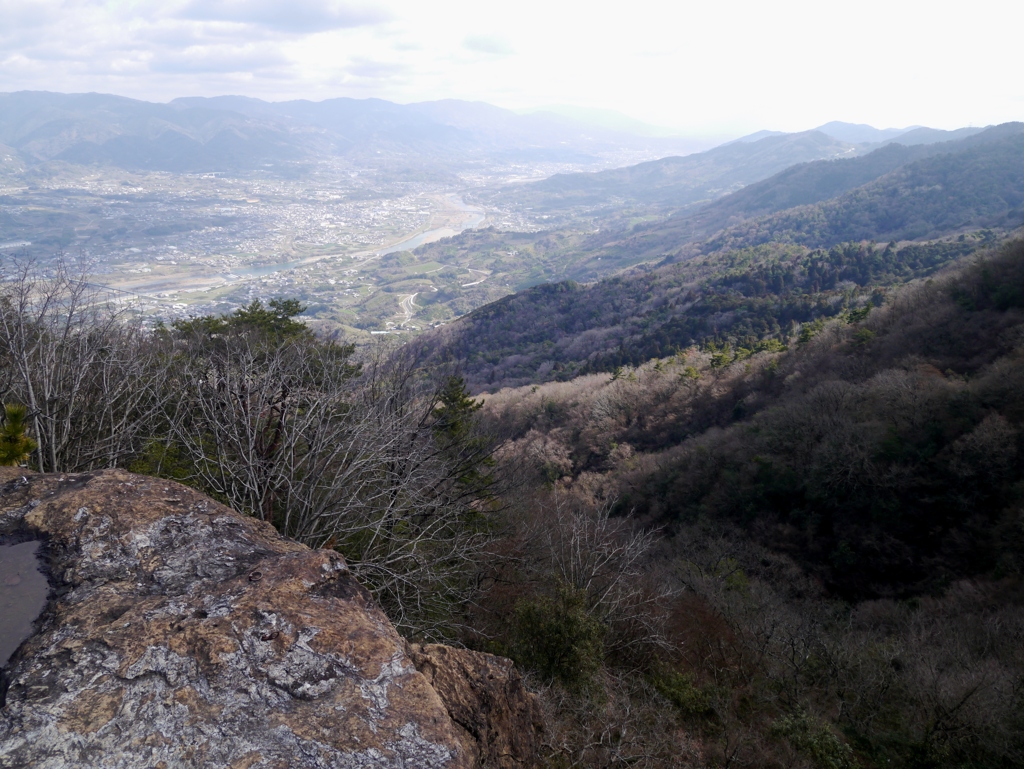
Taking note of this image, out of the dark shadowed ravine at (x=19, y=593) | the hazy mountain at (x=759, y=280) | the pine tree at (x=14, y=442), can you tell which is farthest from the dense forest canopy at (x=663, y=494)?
the hazy mountain at (x=759, y=280)

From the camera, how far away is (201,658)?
151 inches

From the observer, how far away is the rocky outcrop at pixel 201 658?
11.1 ft

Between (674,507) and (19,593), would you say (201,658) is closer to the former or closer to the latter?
(19,593)

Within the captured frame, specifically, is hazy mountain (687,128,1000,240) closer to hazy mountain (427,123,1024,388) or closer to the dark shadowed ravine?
hazy mountain (427,123,1024,388)

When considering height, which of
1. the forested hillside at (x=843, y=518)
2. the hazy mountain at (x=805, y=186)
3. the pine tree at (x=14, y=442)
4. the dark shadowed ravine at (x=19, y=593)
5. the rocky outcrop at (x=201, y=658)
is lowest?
the forested hillside at (x=843, y=518)

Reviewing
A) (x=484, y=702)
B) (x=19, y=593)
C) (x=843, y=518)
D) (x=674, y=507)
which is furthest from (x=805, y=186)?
(x=19, y=593)

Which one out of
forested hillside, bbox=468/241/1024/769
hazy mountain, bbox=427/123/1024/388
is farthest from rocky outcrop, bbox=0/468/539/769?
hazy mountain, bbox=427/123/1024/388

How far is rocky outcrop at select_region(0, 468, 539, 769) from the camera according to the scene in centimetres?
337

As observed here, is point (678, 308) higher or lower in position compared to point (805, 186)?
lower

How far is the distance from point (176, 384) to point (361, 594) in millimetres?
10743

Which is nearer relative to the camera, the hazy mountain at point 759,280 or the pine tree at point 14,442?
the pine tree at point 14,442

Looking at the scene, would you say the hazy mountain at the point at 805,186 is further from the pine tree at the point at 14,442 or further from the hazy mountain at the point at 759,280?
the pine tree at the point at 14,442

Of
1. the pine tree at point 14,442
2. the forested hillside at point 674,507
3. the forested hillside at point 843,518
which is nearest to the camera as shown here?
the pine tree at point 14,442

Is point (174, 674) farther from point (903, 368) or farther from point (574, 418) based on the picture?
point (574, 418)
